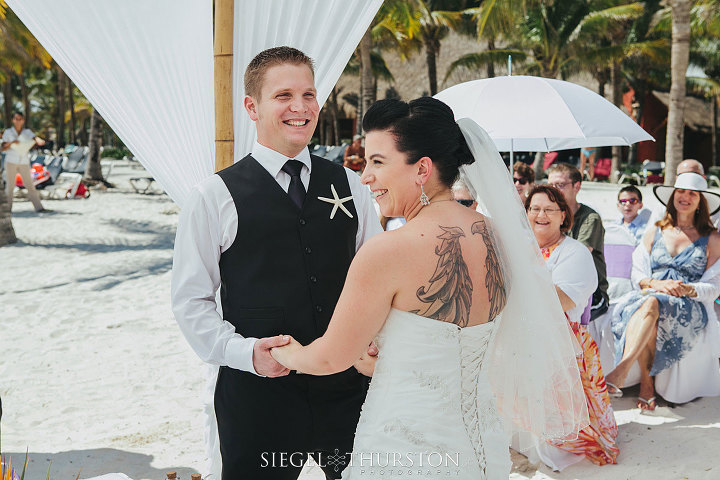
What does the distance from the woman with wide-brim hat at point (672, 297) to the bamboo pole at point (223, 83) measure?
11.8 ft

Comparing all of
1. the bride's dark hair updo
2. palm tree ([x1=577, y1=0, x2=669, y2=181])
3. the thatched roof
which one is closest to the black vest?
the bride's dark hair updo

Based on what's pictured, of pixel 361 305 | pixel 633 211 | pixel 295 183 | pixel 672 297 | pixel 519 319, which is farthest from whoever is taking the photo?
pixel 633 211

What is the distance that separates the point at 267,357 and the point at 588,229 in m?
3.39

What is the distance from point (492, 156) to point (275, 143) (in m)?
0.76

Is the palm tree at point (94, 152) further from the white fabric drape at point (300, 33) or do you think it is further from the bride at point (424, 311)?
the bride at point (424, 311)

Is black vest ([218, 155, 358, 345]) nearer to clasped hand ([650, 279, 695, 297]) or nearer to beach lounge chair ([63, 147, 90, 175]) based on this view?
clasped hand ([650, 279, 695, 297])

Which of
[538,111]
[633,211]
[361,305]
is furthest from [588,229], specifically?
[361,305]

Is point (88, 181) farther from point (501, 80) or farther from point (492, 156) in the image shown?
point (492, 156)

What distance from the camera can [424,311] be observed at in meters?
1.90

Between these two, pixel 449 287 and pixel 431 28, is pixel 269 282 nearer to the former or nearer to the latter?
pixel 449 287

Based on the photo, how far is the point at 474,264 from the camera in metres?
1.96

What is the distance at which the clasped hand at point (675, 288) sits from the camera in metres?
5.05

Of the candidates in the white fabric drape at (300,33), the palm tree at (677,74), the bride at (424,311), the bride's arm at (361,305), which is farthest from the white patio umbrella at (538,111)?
the palm tree at (677,74)

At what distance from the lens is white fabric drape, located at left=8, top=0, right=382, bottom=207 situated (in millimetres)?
2795
